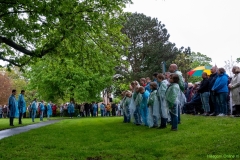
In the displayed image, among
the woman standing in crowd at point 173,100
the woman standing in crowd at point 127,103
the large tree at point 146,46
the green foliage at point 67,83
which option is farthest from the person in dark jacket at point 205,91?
the large tree at point 146,46

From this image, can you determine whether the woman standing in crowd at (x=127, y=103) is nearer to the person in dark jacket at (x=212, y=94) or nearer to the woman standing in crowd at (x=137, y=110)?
the woman standing in crowd at (x=137, y=110)

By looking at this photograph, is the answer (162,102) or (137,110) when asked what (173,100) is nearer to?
(162,102)

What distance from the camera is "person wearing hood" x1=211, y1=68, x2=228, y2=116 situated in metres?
12.7

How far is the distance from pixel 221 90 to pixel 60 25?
7533 millimetres

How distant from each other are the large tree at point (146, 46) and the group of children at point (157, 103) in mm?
29127

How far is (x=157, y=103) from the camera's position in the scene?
11578 mm

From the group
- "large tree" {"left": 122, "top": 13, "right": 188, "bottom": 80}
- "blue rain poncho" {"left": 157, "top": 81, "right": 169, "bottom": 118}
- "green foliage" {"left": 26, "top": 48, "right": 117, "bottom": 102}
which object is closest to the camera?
"blue rain poncho" {"left": 157, "top": 81, "right": 169, "bottom": 118}

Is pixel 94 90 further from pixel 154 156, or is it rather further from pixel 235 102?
pixel 154 156

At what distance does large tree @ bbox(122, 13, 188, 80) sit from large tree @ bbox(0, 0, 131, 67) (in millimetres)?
27487

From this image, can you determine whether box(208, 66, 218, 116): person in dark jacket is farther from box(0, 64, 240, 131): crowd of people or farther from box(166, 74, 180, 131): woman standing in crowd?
box(166, 74, 180, 131): woman standing in crowd

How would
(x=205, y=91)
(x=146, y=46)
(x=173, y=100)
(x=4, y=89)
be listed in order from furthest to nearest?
(x=4, y=89), (x=146, y=46), (x=205, y=91), (x=173, y=100)

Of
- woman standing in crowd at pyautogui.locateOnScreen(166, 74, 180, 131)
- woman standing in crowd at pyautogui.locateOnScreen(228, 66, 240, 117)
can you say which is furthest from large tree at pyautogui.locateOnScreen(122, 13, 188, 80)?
woman standing in crowd at pyautogui.locateOnScreen(166, 74, 180, 131)

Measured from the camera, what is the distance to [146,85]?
1502 cm

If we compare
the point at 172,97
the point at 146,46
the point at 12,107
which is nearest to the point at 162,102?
the point at 172,97
